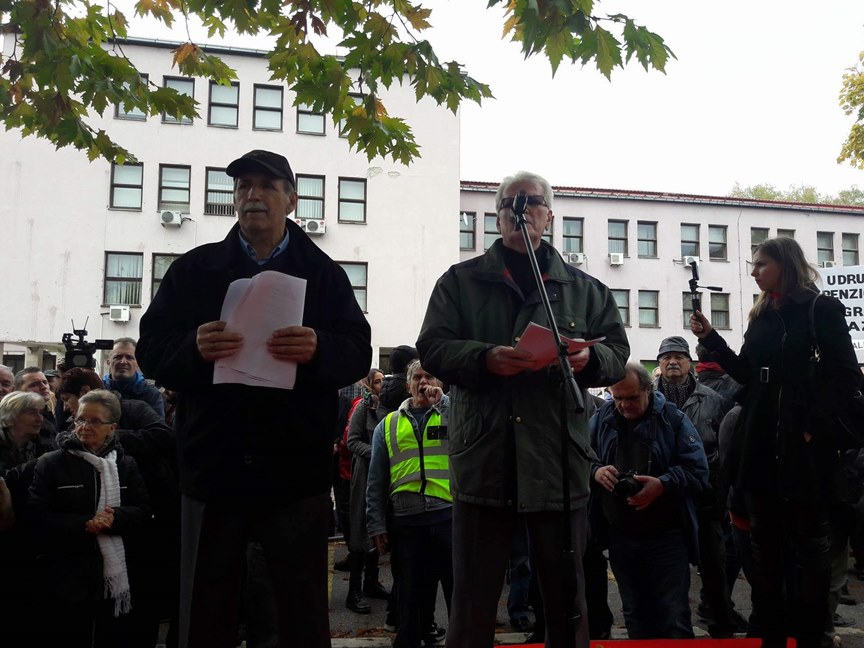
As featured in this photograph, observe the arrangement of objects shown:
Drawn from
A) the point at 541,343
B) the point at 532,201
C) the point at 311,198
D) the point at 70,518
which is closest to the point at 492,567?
the point at 541,343

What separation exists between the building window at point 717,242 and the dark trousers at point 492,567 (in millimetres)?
30806

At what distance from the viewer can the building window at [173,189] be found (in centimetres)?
2412

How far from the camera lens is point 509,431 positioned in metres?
2.95

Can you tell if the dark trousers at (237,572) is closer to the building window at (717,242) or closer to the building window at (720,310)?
the building window at (720,310)

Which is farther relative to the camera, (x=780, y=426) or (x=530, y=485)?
(x=780, y=426)

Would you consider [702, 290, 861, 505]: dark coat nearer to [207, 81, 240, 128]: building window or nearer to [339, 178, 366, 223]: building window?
[339, 178, 366, 223]: building window

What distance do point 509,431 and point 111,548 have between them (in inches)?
102

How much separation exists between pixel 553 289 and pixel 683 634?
2465 mm

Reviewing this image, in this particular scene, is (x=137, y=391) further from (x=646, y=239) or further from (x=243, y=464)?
(x=646, y=239)

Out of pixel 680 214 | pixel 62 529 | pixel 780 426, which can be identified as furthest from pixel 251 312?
pixel 680 214

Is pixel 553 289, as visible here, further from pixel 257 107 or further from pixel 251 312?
pixel 257 107

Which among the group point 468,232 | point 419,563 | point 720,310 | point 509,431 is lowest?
point 419,563

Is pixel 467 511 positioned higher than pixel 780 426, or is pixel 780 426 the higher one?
pixel 780 426

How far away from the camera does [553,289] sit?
3.15m
